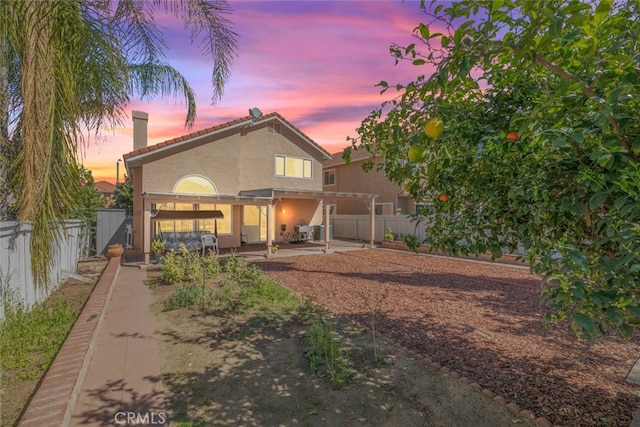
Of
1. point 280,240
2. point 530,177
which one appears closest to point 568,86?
point 530,177

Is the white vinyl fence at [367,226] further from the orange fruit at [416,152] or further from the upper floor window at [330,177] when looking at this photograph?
the orange fruit at [416,152]

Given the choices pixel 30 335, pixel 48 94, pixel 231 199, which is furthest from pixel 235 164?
pixel 30 335

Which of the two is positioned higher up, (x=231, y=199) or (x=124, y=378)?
(x=231, y=199)

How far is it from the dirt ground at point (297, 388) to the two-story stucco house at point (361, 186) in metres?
15.8

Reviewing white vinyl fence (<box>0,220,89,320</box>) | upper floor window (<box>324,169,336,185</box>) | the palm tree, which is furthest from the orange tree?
upper floor window (<box>324,169,336,185</box>)

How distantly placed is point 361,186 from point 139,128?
48.9ft

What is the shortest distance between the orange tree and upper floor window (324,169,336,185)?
2460 centimetres

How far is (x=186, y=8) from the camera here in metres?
6.64

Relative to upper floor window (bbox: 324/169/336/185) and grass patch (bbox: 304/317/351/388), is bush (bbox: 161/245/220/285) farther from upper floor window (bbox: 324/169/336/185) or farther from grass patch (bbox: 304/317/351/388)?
upper floor window (bbox: 324/169/336/185)

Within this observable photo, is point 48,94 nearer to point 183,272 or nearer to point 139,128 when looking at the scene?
point 183,272

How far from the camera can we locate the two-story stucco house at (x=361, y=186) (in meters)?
22.0

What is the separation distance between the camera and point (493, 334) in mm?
5477

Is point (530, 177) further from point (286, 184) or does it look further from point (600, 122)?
point (286, 184)

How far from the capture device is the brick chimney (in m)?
17.7
